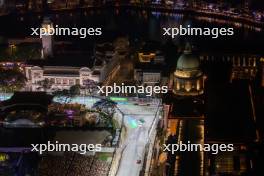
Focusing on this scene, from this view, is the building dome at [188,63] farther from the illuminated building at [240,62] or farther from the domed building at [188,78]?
the illuminated building at [240,62]

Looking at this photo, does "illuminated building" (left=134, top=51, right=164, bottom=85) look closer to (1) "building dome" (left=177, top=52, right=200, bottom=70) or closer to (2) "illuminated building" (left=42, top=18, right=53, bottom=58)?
(1) "building dome" (left=177, top=52, right=200, bottom=70)

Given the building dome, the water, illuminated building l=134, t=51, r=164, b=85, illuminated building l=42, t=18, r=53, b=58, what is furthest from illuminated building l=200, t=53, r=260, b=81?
illuminated building l=42, t=18, r=53, b=58

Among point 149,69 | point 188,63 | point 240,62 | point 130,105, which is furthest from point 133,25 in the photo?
point 188,63

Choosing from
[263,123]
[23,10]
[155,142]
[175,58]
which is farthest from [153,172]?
[23,10]

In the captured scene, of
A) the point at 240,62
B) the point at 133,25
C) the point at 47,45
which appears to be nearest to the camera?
the point at 240,62

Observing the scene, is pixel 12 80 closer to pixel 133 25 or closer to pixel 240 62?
pixel 240 62

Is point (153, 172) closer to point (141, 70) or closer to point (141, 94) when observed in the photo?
point (141, 94)

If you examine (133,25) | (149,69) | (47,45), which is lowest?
(133,25)
